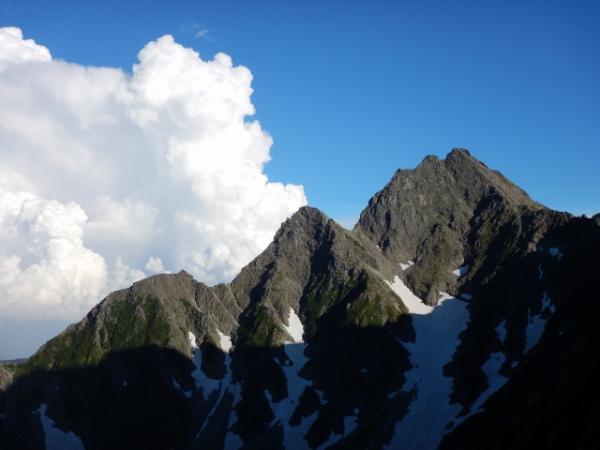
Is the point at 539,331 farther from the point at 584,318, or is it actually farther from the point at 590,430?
the point at 590,430

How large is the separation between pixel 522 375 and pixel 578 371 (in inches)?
1382

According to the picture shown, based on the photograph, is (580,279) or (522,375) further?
(580,279)

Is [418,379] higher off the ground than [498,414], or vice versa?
[418,379]

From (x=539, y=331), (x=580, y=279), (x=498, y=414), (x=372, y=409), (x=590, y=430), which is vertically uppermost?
(x=580, y=279)

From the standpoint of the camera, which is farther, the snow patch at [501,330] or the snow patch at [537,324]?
the snow patch at [501,330]

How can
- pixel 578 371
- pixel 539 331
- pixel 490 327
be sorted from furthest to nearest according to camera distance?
pixel 490 327
pixel 539 331
pixel 578 371

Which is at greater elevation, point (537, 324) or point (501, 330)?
point (501, 330)

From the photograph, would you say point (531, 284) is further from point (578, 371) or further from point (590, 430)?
point (590, 430)

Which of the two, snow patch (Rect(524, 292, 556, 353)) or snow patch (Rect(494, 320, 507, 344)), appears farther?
snow patch (Rect(494, 320, 507, 344))

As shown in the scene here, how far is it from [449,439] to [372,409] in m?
45.9

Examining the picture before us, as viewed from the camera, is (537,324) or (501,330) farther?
(501,330)

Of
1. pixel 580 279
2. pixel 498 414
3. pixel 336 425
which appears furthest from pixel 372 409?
pixel 580 279

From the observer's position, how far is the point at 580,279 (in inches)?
7259

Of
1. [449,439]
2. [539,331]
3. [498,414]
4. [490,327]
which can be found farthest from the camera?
[490,327]
